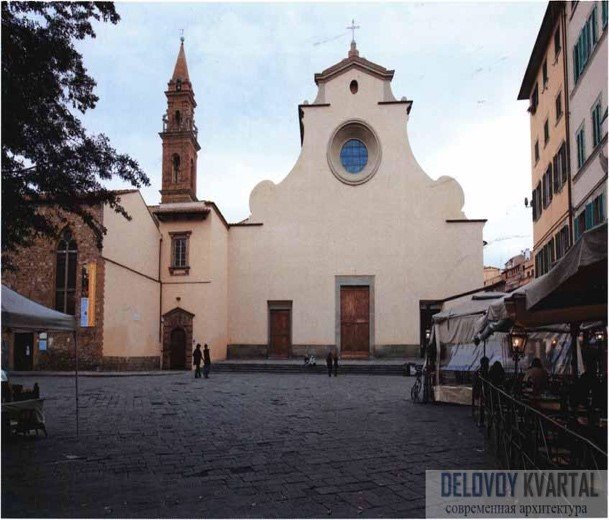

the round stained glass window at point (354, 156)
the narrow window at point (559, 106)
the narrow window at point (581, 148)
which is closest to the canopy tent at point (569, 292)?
the narrow window at point (581, 148)

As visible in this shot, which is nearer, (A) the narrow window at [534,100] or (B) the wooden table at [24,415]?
(B) the wooden table at [24,415]

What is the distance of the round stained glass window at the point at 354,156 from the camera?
1319 inches

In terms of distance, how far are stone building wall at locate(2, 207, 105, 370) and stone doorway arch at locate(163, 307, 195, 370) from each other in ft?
14.7

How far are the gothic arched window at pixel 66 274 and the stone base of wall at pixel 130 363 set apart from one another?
2.88m

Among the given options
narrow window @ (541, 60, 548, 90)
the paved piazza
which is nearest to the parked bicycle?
the paved piazza

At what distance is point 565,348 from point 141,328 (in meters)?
19.3

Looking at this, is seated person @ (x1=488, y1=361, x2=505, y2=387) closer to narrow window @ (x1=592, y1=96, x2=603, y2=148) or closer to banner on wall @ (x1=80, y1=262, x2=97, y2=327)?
narrow window @ (x1=592, y1=96, x2=603, y2=148)

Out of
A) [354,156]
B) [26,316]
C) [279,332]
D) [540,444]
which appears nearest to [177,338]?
[279,332]

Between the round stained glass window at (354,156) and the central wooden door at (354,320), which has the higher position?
the round stained glass window at (354,156)

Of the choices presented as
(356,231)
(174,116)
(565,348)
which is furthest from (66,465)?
(174,116)

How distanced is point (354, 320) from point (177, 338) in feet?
30.2

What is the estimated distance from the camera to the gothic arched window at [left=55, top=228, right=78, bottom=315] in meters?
27.1

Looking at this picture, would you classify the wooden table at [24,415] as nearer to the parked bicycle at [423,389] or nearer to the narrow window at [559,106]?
the parked bicycle at [423,389]

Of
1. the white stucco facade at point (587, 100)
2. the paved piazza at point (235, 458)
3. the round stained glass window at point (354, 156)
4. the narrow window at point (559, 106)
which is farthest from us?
the round stained glass window at point (354, 156)
